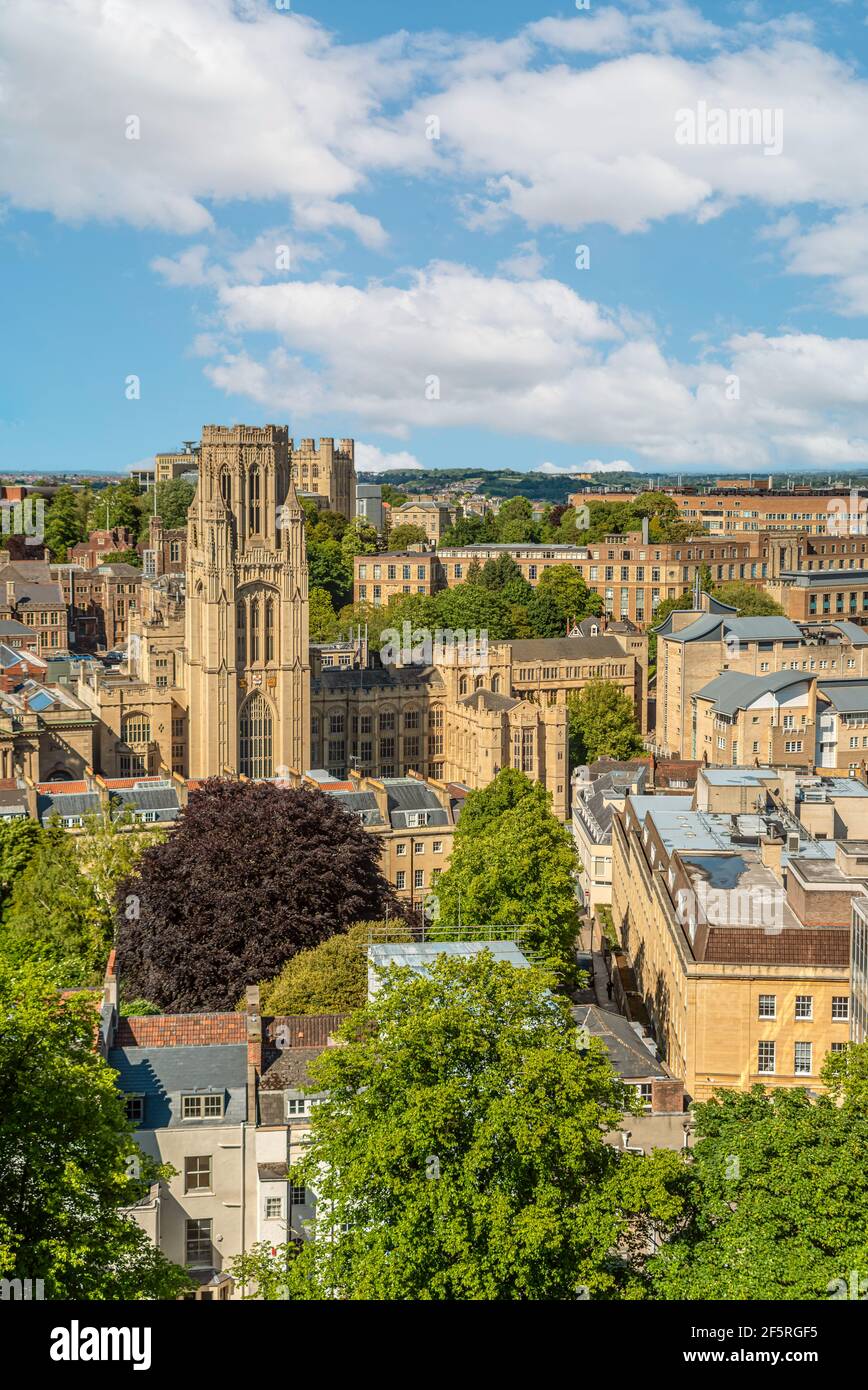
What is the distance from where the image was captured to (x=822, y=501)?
175375 mm

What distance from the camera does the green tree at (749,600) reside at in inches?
4564

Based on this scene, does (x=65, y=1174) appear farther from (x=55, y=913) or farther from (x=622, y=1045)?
(x=55, y=913)

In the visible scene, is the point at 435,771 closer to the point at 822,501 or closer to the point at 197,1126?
the point at 197,1126

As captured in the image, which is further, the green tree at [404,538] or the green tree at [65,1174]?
the green tree at [404,538]

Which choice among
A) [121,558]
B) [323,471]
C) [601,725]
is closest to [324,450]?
[323,471]

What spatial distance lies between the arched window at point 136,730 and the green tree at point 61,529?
76041 mm

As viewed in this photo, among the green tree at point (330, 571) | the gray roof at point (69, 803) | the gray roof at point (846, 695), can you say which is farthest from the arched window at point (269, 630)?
the green tree at point (330, 571)

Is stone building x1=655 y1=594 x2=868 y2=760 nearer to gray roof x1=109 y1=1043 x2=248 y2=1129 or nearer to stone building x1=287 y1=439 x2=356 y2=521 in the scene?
gray roof x1=109 y1=1043 x2=248 y2=1129

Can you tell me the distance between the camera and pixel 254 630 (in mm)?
86875

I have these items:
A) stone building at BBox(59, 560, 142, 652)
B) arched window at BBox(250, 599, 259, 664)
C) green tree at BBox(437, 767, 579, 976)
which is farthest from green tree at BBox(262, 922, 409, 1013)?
stone building at BBox(59, 560, 142, 652)

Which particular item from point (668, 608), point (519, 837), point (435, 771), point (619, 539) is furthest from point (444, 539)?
point (519, 837)

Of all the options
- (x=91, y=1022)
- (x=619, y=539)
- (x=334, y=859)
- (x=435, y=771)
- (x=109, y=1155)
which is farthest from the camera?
(x=619, y=539)

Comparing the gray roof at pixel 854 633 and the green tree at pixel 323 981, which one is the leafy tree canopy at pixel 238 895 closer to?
the green tree at pixel 323 981

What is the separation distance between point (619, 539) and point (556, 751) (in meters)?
45.4
